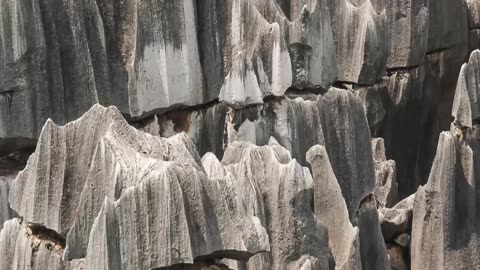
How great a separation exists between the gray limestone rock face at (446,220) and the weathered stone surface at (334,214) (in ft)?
5.45

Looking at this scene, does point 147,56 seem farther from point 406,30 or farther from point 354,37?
point 406,30

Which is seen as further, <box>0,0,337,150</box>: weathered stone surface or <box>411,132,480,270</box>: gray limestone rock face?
<box>411,132,480,270</box>: gray limestone rock face

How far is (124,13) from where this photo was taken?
9508mm

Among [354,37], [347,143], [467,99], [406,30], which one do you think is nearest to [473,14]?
[406,30]

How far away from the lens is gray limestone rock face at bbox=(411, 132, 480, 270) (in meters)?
9.40

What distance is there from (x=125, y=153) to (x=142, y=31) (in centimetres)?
455

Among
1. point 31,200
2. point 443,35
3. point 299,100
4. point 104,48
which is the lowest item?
point 31,200

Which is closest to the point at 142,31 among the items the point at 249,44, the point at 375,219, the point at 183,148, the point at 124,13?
the point at 124,13

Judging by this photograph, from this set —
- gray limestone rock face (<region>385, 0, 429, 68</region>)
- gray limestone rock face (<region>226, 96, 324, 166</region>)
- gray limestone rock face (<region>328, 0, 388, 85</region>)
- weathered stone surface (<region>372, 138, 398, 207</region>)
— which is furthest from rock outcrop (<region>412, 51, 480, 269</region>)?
gray limestone rock face (<region>385, 0, 429, 68</region>)

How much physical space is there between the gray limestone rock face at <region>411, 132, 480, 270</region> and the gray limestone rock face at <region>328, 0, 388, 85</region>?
3328 mm

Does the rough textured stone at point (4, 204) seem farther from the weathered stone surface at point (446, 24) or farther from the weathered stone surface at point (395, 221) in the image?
the weathered stone surface at point (446, 24)

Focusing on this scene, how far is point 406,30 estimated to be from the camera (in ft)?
45.6

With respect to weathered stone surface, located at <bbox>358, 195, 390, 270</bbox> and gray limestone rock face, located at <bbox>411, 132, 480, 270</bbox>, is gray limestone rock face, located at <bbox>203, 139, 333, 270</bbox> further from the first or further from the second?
gray limestone rock face, located at <bbox>411, 132, 480, 270</bbox>

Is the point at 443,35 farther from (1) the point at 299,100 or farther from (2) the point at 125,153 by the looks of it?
(2) the point at 125,153
